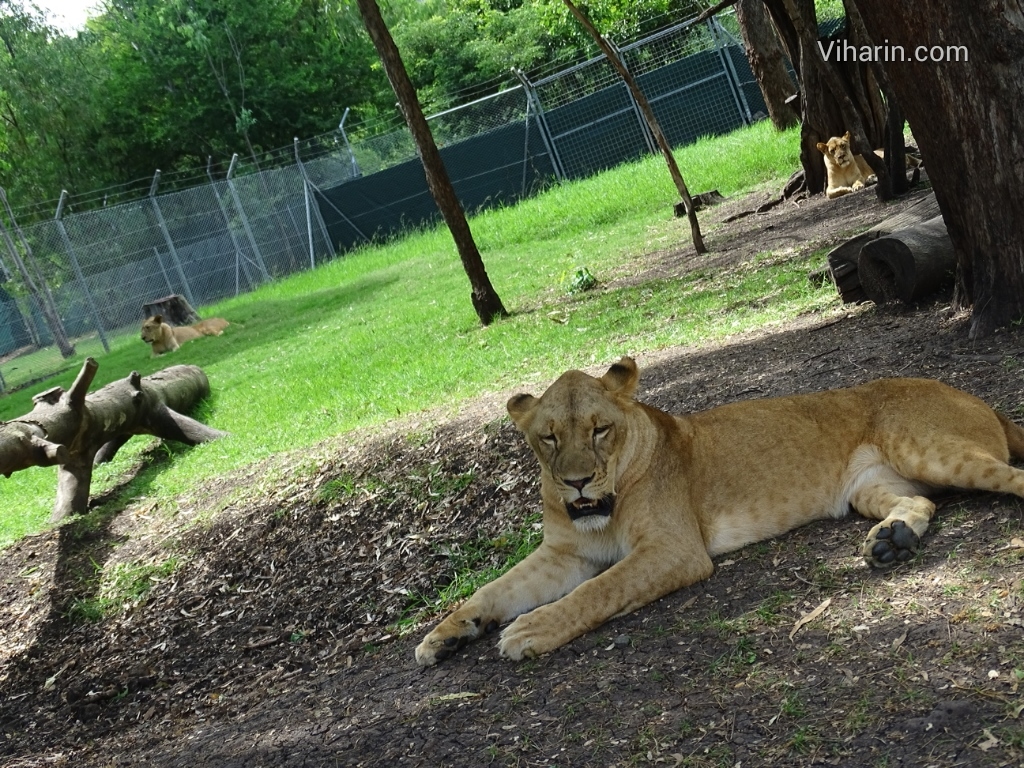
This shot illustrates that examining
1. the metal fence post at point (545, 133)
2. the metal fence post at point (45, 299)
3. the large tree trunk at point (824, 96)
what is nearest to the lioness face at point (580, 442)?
the large tree trunk at point (824, 96)

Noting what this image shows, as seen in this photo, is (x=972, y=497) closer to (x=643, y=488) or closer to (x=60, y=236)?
(x=643, y=488)

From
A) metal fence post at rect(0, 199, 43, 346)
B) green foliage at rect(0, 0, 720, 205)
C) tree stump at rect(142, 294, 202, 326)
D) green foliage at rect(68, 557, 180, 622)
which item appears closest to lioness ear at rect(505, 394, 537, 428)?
green foliage at rect(68, 557, 180, 622)

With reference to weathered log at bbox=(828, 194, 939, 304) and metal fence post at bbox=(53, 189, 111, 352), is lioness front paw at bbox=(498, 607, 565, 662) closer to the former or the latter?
weathered log at bbox=(828, 194, 939, 304)

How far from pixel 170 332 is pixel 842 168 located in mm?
11900

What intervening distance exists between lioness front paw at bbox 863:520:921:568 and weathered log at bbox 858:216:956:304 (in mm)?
3586

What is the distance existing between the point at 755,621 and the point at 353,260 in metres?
21.3

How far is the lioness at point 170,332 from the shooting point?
760 inches

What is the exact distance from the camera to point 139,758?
4.89 metres

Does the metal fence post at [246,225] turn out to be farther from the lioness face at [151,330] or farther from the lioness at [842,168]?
the lioness at [842,168]

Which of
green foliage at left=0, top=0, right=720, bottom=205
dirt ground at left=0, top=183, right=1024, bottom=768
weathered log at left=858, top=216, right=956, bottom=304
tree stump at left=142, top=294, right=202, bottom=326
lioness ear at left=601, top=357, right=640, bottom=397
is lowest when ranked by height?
dirt ground at left=0, top=183, right=1024, bottom=768

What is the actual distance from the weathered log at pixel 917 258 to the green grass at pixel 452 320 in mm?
1076

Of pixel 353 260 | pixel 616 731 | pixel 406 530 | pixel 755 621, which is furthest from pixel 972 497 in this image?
pixel 353 260

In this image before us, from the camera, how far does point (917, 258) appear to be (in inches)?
290

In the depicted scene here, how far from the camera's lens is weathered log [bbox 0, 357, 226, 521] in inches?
340
